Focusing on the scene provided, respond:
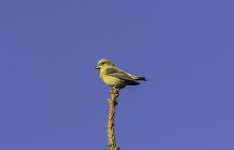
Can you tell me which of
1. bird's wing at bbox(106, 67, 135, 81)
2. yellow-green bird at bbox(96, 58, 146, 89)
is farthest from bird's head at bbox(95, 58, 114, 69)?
bird's wing at bbox(106, 67, 135, 81)

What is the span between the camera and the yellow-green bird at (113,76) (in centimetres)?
1204

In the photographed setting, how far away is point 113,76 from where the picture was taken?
12.6 meters

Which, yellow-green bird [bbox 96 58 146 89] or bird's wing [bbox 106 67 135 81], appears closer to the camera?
yellow-green bird [bbox 96 58 146 89]

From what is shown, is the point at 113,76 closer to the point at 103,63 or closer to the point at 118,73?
the point at 118,73

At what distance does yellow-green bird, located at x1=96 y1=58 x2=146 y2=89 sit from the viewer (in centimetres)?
1204

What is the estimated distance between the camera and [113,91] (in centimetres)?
602

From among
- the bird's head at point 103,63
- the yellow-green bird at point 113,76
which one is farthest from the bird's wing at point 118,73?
the bird's head at point 103,63

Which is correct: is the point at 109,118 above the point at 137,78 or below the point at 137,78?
below

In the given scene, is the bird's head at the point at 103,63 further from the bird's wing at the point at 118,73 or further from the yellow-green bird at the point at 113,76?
the bird's wing at the point at 118,73

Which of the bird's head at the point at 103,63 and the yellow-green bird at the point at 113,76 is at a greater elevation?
the bird's head at the point at 103,63

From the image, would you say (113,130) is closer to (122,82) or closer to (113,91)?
(113,91)

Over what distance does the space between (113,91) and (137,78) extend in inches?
227

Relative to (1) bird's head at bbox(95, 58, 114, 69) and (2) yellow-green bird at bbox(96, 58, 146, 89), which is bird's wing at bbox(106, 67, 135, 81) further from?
(1) bird's head at bbox(95, 58, 114, 69)

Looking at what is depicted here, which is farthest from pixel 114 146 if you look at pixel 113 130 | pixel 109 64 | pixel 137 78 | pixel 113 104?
pixel 109 64
